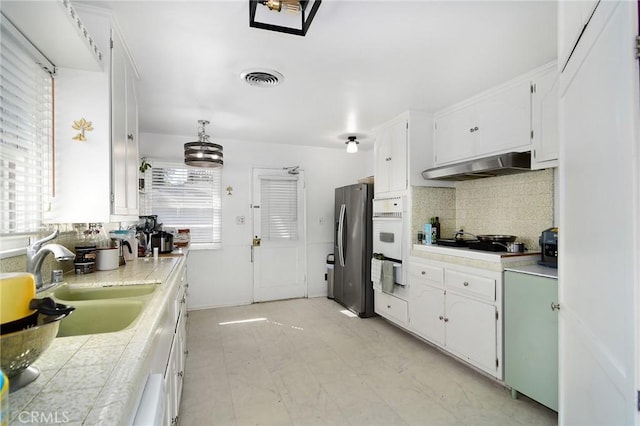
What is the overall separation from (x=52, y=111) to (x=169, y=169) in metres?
2.78

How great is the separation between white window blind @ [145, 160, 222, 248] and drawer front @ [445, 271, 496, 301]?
3.15 m

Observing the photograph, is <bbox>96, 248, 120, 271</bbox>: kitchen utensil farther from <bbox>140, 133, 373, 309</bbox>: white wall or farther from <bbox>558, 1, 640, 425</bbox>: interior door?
<bbox>558, 1, 640, 425</bbox>: interior door

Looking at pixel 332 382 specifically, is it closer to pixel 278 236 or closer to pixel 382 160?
pixel 382 160

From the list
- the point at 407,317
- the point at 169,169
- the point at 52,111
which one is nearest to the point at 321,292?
the point at 407,317

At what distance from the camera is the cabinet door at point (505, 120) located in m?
2.46

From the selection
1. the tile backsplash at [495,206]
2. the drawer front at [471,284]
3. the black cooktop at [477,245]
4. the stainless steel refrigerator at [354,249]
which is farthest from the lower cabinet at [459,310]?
the stainless steel refrigerator at [354,249]

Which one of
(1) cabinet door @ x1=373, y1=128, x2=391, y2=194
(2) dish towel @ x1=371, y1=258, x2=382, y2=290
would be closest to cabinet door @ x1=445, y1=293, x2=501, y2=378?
(2) dish towel @ x1=371, y1=258, x2=382, y2=290

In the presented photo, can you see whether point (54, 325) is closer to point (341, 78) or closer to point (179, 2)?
point (179, 2)

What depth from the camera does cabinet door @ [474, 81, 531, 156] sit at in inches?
96.8

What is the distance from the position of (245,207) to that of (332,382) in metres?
2.86

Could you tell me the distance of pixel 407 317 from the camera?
328cm

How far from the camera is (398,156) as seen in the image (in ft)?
11.5

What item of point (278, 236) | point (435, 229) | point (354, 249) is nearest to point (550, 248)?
point (435, 229)

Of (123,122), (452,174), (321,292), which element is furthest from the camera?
(321,292)
